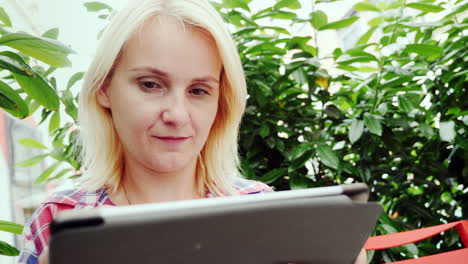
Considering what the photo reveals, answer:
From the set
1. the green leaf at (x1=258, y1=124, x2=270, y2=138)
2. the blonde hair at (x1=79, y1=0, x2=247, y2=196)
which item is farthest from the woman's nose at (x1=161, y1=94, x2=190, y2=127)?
the green leaf at (x1=258, y1=124, x2=270, y2=138)

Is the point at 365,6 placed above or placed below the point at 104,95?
above

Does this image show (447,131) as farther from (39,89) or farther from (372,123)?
(39,89)

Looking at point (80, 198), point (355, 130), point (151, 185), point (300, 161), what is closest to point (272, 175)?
point (300, 161)

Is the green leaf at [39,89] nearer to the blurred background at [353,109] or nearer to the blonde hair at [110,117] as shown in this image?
the blonde hair at [110,117]

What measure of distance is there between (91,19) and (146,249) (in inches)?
53.9

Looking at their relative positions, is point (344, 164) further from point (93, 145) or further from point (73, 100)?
point (73, 100)

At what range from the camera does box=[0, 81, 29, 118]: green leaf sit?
2.38ft

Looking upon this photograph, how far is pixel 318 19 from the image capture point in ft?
4.24

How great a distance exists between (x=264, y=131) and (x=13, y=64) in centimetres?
74

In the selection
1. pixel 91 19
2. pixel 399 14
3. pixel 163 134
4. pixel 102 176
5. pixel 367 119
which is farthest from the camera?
pixel 91 19

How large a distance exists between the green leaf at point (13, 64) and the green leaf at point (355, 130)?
866 millimetres

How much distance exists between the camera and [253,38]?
1.27 meters

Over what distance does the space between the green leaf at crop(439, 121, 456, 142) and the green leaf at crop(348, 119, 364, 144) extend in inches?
10.4

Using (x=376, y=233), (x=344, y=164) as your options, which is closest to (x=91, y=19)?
(x=344, y=164)
